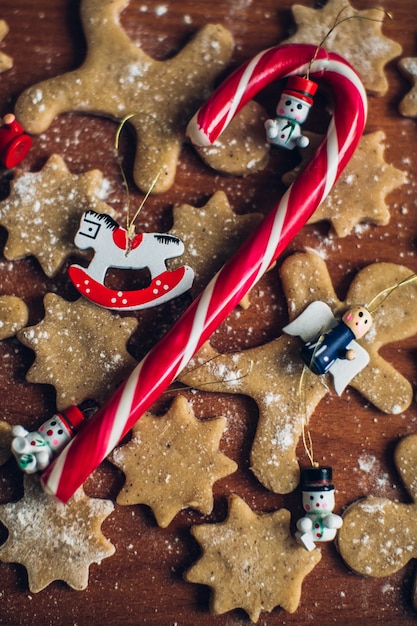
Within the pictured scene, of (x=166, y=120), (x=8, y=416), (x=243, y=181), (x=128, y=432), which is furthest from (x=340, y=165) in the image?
(x=8, y=416)

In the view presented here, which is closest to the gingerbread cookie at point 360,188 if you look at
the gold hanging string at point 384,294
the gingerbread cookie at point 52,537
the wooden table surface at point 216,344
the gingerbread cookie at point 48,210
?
the wooden table surface at point 216,344

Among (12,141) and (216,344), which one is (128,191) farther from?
(216,344)

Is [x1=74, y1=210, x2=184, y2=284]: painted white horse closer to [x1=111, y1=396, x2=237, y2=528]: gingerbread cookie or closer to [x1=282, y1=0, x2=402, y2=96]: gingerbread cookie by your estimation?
[x1=111, y1=396, x2=237, y2=528]: gingerbread cookie

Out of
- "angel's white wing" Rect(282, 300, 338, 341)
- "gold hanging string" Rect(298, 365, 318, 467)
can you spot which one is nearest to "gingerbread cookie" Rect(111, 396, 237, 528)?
"gold hanging string" Rect(298, 365, 318, 467)

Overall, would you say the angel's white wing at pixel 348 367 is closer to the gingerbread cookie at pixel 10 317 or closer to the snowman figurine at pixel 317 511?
the snowman figurine at pixel 317 511

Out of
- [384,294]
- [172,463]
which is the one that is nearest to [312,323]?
[384,294]

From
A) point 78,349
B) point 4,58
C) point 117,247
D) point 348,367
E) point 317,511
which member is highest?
point 4,58
